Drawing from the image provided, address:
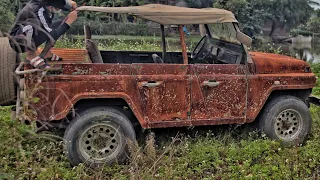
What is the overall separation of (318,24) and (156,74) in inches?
1976

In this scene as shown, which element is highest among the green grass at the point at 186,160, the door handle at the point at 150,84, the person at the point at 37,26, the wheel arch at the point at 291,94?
the person at the point at 37,26

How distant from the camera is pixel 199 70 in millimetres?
5348

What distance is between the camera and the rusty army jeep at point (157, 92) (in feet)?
15.6

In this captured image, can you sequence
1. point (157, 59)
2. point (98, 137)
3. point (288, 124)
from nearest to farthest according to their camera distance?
1. point (98, 137)
2. point (288, 124)
3. point (157, 59)

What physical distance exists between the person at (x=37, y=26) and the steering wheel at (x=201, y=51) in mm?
2360

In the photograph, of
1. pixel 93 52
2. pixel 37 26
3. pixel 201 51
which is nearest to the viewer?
pixel 37 26

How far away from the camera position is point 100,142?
4.96 meters

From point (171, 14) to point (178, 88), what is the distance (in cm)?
103

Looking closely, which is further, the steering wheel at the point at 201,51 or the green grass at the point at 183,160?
the steering wheel at the point at 201,51

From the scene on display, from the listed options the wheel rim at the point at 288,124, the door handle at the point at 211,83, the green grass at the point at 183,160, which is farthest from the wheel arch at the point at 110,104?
the wheel rim at the point at 288,124

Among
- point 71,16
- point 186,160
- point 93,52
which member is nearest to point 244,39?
point 186,160

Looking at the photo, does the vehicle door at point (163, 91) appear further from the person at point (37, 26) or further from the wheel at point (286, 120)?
the wheel at point (286, 120)

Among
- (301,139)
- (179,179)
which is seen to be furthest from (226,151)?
(301,139)

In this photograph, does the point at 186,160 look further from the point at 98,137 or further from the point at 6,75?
the point at 6,75
